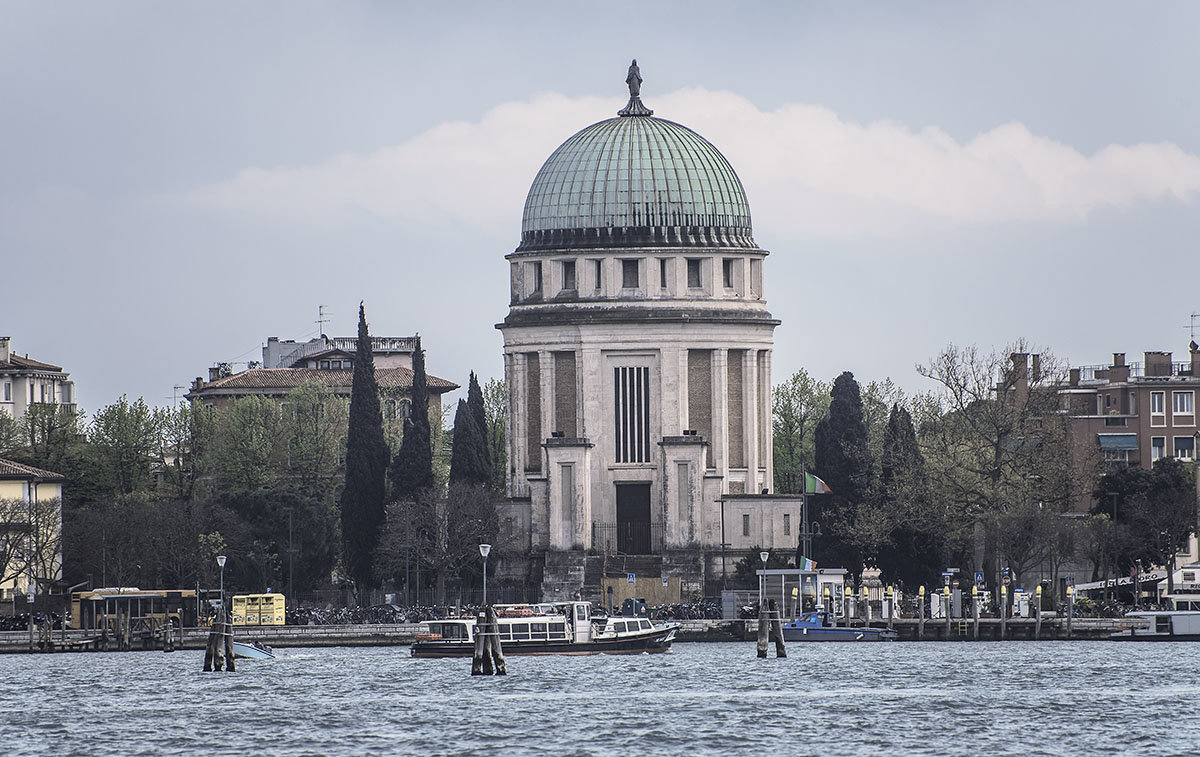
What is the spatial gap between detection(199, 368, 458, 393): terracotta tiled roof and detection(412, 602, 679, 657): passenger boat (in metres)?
53.8

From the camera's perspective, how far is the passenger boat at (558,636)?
3812 inches

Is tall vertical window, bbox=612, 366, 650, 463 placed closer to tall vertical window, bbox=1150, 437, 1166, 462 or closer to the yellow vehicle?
the yellow vehicle

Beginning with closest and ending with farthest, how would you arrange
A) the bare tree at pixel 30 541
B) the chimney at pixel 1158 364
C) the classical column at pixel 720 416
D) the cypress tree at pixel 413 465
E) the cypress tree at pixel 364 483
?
1. the bare tree at pixel 30 541
2. the cypress tree at pixel 364 483
3. the cypress tree at pixel 413 465
4. the classical column at pixel 720 416
5. the chimney at pixel 1158 364

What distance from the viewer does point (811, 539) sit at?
4572 inches

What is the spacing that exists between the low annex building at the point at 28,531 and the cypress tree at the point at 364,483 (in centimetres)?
1062

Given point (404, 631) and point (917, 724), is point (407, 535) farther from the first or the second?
point (917, 724)

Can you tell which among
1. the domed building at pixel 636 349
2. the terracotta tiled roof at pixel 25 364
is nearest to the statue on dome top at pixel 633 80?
the domed building at pixel 636 349

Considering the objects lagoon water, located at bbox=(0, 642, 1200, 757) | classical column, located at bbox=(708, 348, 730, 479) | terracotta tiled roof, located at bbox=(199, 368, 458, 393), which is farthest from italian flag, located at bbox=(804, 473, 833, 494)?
terracotta tiled roof, located at bbox=(199, 368, 458, 393)

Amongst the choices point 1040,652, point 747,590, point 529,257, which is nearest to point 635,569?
point 747,590

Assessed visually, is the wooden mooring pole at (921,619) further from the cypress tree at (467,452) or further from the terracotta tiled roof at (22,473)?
the terracotta tiled roof at (22,473)

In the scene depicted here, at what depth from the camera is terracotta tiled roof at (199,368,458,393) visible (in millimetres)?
154625

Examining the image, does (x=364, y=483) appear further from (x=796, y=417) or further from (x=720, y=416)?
(x=796, y=417)

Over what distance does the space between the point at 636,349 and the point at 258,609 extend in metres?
20.5

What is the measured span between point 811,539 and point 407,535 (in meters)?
15.2
